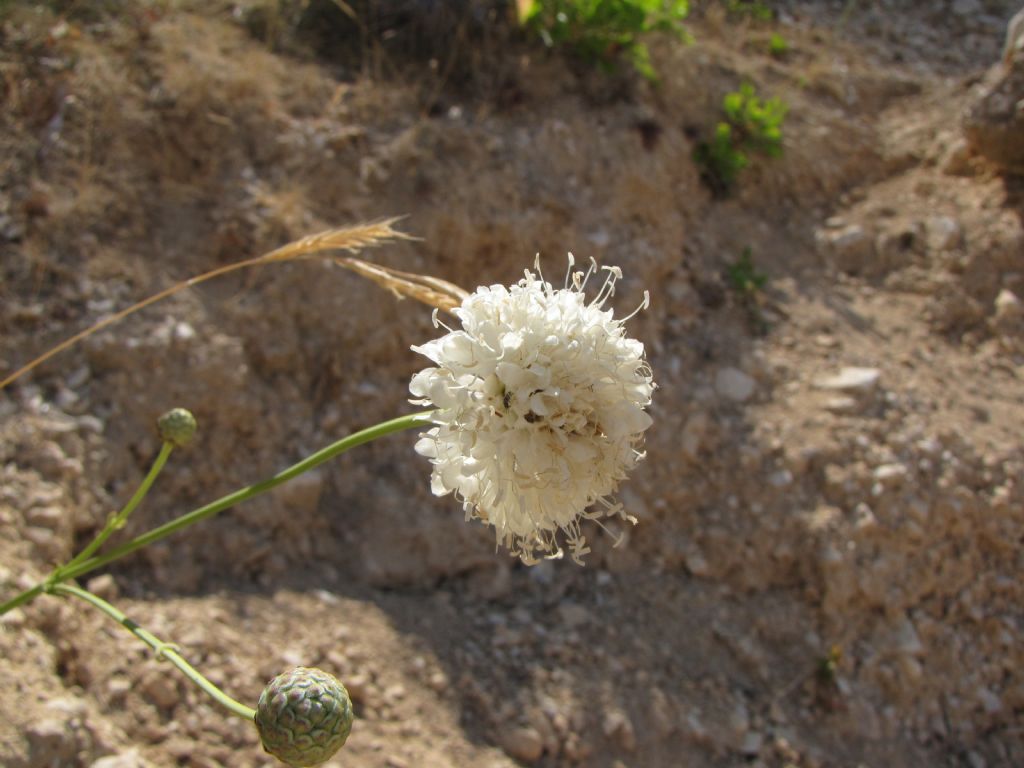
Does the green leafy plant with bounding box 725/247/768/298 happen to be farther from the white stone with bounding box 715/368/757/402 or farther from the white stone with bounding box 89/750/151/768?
the white stone with bounding box 89/750/151/768

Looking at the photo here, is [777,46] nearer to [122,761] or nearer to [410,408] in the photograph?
[410,408]

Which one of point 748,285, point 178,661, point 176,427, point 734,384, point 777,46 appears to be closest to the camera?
point 178,661

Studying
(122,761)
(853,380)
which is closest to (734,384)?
(853,380)

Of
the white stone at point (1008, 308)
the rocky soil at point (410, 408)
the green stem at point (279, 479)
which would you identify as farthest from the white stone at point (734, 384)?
the green stem at point (279, 479)

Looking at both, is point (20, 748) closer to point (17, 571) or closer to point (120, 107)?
point (17, 571)

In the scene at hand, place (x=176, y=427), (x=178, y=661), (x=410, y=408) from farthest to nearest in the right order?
(x=410, y=408) → (x=176, y=427) → (x=178, y=661)

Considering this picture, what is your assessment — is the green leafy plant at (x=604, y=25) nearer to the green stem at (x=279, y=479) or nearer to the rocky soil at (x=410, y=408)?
the rocky soil at (x=410, y=408)
